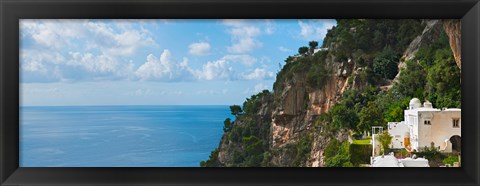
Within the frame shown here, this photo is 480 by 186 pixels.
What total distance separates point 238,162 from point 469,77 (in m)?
10.9

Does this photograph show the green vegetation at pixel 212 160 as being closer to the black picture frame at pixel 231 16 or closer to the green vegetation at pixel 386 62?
the green vegetation at pixel 386 62

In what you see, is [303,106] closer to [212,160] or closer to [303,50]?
[303,50]

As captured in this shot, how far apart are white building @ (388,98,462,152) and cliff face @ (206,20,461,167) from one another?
1.22m

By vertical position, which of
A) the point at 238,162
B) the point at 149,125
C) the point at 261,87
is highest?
the point at 261,87

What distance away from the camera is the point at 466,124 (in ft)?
3.81

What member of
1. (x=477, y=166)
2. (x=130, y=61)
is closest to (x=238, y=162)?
(x=130, y=61)

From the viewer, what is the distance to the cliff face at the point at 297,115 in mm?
9820

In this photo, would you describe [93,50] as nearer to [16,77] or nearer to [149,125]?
[149,125]

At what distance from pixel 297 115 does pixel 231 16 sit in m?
10.0

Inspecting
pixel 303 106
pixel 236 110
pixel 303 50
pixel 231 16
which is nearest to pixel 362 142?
pixel 303 106

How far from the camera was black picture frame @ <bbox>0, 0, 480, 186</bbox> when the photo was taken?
1.12m

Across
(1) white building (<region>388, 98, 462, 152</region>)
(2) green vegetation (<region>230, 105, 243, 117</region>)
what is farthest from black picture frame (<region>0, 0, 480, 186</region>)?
(2) green vegetation (<region>230, 105, 243, 117</region>)

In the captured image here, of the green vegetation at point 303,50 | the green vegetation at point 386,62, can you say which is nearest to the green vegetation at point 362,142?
the green vegetation at point 386,62
